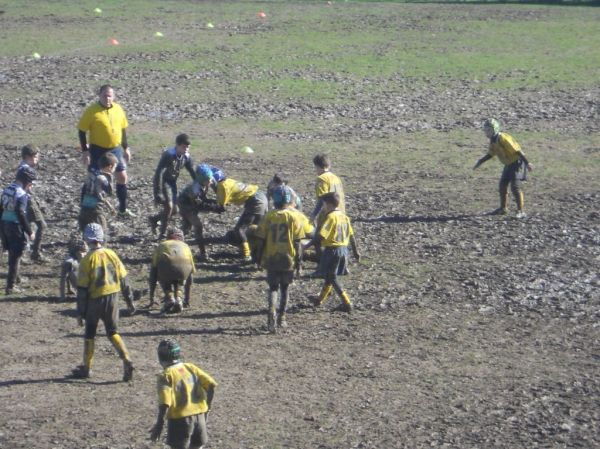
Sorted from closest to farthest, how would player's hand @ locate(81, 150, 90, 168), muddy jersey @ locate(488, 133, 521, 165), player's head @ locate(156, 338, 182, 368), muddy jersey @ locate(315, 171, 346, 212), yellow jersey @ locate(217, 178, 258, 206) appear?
1. player's head @ locate(156, 338, 182, 368)
2. muddy jersey @ locate(315, 171, 346, 212)
3. yellow jersey @ locate(217, 178, 258, 206)
4. player's hand @ locate(81, 150, 90, 168)
5. muddy jersey @ locate(488, 133, 521, 165)

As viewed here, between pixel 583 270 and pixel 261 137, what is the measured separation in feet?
35.4

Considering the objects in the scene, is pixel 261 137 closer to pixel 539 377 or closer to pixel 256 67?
pixel 256 67

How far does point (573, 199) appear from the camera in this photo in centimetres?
2188

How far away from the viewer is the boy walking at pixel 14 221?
16.5 metres

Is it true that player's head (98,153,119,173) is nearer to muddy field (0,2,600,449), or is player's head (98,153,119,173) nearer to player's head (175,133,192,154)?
muddy field (0,2,600,449)

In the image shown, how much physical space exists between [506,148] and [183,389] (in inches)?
438

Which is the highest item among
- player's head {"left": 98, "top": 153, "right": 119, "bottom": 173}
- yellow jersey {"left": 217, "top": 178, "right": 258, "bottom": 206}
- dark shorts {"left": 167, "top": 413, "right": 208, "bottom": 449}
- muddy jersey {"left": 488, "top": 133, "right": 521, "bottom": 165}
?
player's head {"left": 98, "top": 153, "right": 119, "bottom": 173}

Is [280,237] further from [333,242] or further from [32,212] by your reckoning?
[32,212]

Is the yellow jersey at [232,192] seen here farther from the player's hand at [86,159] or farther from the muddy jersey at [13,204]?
the muddy jersey at [13,204]

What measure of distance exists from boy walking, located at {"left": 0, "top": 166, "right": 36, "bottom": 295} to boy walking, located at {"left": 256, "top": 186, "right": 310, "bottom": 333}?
3.46 meters

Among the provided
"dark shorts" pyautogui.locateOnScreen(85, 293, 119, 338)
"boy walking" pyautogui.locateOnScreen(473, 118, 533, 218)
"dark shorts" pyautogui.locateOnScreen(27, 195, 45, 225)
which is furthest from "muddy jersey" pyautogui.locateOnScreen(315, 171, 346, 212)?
"dark shorts" pyautogui.locateOnScreen(85, 293, 119, 338)

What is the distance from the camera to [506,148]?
20641 mm

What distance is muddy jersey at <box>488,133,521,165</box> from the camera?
67.4 feet

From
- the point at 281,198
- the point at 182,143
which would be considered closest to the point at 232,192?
the point at 182,143
